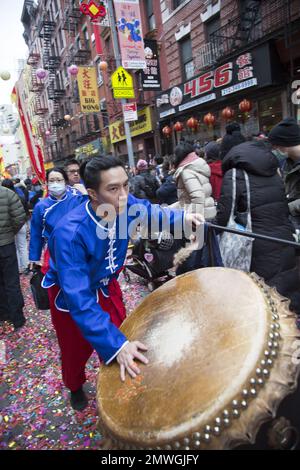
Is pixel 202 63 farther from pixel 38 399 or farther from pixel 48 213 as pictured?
pixel 38 399

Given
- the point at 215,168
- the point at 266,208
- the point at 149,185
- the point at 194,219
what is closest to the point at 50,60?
the point at 149,185

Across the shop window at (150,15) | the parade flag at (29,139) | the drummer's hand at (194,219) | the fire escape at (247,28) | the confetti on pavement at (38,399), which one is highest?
the shop window at (150,15)

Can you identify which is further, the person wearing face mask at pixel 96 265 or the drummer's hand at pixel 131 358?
the person wearing face mask at pixel 96 265

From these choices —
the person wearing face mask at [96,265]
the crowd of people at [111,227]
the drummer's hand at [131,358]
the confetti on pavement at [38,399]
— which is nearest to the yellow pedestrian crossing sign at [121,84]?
the crowd of people at [111,227]

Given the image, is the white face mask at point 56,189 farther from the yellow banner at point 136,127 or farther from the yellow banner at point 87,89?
the yellow banner at point 87,89

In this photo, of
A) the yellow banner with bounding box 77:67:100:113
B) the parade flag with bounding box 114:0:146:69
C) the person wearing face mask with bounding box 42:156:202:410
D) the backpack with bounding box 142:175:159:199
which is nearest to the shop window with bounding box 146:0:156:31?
the yellow banner with bounding box 77:67:100:113

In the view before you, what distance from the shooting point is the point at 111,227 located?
1902 mm

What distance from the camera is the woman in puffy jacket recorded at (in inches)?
142

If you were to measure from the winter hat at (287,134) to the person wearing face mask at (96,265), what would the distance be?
3.84 feet

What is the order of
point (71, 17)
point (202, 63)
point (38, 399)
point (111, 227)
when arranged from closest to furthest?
point (111, 227), point (38, 399), point (202, 63), point (71, 17)

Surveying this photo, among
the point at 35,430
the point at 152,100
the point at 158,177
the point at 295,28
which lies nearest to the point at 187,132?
the point at 152,100

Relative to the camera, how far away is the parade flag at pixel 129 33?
30.3 ft

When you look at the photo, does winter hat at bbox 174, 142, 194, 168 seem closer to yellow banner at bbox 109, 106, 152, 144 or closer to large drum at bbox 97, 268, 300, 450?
large drum at bbox 97, 268, 300, 450

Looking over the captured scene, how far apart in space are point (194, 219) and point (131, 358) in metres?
0.95
